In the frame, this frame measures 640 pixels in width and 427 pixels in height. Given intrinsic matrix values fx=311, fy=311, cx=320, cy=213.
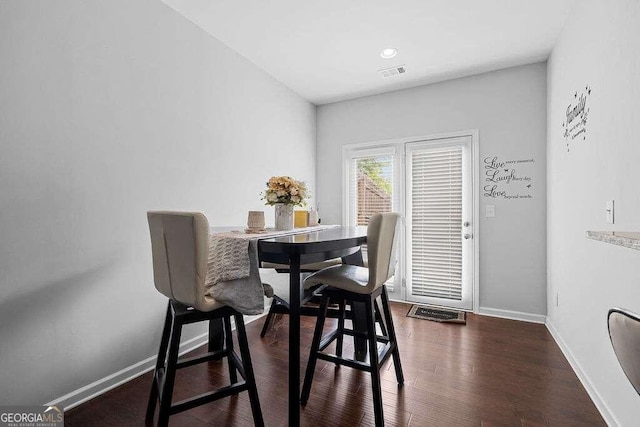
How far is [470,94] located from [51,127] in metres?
3.75

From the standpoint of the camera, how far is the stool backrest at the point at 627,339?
0.69 metres

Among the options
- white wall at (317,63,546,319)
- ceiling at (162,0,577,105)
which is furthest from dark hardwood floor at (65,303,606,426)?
ceiling at (162,0,577,105)

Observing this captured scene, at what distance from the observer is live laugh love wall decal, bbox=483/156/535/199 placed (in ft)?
10.6

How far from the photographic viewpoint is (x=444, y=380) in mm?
2100

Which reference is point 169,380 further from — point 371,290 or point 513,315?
point 513,315

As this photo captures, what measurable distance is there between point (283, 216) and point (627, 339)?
171 cm

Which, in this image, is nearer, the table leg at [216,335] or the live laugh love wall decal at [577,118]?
the live laugh love wall decal at [577,118]

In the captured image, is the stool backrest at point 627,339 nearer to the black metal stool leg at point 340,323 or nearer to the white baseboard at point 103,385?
the black metal stool leg at point 340,323

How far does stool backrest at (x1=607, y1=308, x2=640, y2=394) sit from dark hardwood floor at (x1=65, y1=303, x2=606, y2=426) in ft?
3.91

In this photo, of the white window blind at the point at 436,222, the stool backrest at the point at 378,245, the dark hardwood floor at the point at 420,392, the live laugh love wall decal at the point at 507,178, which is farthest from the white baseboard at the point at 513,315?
the stool backrest at the point at 378,245

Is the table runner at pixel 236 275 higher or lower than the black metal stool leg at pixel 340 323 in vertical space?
higher

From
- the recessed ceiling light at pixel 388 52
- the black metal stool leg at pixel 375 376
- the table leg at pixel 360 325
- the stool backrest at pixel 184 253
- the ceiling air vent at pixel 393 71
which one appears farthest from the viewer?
the ceiling air vent at pixel 393 71

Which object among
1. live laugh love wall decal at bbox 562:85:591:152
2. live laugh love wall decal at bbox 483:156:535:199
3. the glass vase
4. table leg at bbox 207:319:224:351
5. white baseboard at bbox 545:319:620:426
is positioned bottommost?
white baseboard at bbox 545:319:620:426

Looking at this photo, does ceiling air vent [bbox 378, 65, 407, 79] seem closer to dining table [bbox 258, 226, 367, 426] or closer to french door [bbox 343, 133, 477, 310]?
french door [bbox 343, 133, 477, 310]
